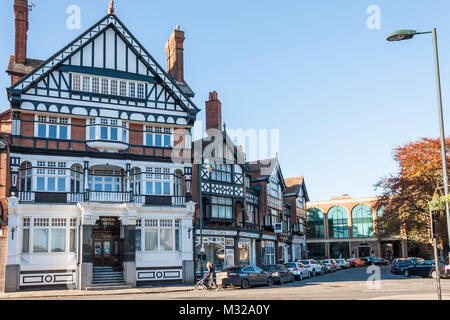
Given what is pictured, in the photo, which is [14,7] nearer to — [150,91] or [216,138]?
[150,91]

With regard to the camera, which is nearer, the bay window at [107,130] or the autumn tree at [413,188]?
the bay window at [107,130]

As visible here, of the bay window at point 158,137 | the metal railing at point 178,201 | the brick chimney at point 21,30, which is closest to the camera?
the brick chimney at point 21,30

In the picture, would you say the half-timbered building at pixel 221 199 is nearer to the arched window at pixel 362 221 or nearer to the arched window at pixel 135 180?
the arched window at pixel 135 180

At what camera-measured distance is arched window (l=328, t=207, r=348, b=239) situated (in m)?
94.5

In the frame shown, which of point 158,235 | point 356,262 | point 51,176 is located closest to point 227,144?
point 158,235

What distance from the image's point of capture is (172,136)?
36562 millimetres

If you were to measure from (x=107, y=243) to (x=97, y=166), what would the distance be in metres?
5.12

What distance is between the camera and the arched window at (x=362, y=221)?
92.4 meters

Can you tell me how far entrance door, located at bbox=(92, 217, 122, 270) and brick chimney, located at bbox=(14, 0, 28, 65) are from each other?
1214cm

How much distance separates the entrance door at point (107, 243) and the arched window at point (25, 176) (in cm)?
510

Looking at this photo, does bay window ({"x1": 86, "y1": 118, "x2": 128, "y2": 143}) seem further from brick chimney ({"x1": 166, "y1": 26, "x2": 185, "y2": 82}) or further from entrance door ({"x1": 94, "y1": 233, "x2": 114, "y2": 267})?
brick chimney ({"x1": 166, "y1": 26, "x2": 185, "y2": 82})

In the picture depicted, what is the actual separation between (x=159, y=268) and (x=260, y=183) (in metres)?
19.0

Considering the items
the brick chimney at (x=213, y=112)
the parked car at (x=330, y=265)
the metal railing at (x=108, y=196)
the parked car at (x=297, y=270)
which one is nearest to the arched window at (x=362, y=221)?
the parked car at (x=330, y=265)
